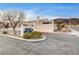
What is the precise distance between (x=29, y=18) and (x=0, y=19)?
432 millimetres

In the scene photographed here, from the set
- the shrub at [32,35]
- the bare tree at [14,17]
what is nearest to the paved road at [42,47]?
the shrub at [32,35]

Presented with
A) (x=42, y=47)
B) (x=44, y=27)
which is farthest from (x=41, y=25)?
(x=42, y=47)

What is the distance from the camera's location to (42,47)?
11.0ft

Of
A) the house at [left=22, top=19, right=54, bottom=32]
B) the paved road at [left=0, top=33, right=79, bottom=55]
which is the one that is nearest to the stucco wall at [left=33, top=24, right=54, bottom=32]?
the house at [left=22, top=19, right=54, bottom=32]

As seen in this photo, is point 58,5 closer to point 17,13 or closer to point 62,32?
point 62,32

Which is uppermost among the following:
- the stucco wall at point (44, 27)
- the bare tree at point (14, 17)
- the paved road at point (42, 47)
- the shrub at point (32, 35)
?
the bare tree at point (14, 17)

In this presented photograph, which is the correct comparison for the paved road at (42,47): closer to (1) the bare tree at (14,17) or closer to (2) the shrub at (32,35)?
(2) the shrub at (32,35)

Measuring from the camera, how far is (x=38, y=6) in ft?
10.9

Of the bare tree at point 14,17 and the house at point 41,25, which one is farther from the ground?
the bare tree at point 14,17

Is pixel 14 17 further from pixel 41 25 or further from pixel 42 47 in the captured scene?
pixel 42 47

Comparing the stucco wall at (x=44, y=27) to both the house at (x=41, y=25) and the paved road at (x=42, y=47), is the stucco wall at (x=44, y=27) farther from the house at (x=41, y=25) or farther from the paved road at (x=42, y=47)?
the paved road at (x=42, y=47)

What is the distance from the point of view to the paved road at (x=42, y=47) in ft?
10.9

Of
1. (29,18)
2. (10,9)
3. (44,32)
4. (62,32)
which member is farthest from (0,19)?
(62,32)

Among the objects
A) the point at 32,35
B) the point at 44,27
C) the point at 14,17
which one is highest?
the point at 14,17
